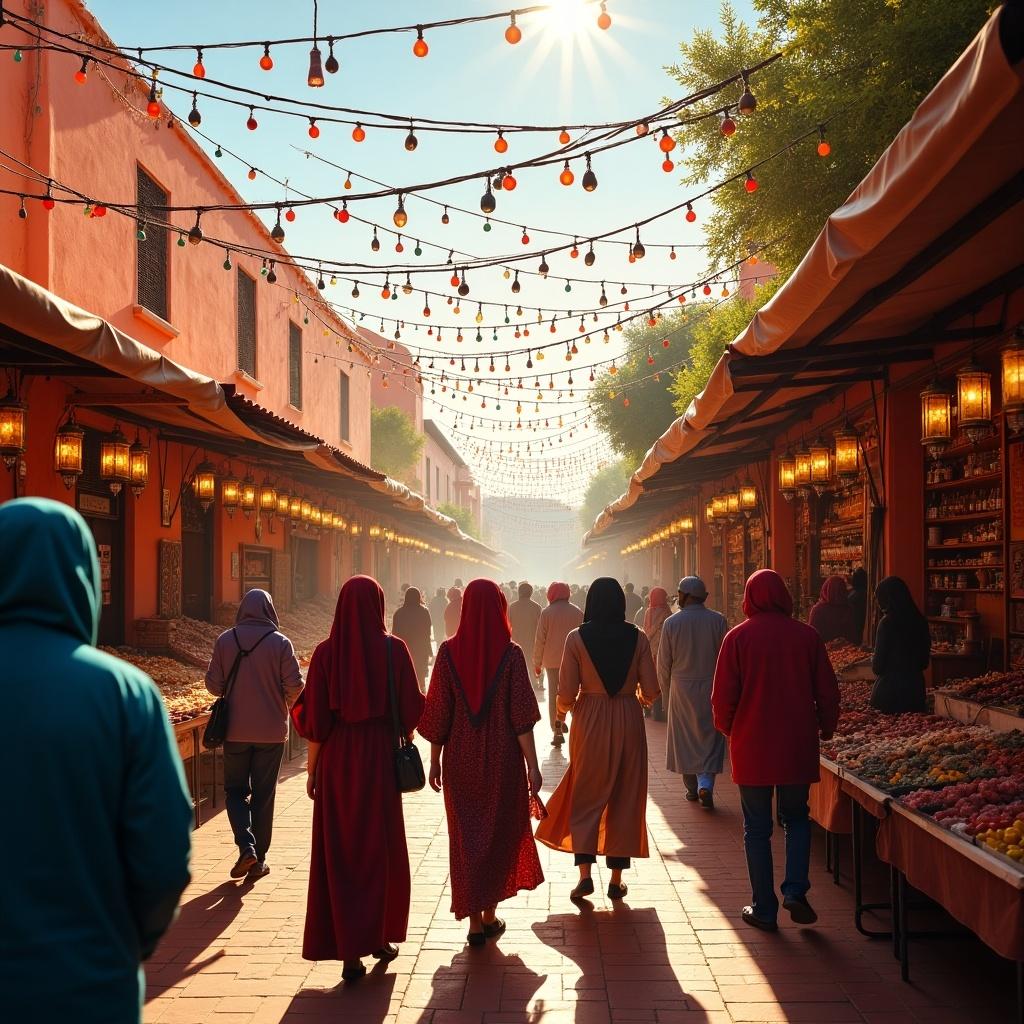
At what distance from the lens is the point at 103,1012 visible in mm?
2141

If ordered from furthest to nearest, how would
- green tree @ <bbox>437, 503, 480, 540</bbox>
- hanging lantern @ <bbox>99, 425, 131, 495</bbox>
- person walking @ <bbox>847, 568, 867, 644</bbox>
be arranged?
green tree @ <bbox>437, 503, 480, 540</bbox> < person walking @ <bbox>847, 568, 867, 644</bbox> < hanging lantern @ <bbox>99, 425, 131, 495</bbox>

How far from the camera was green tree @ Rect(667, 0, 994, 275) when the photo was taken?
9.21 meters

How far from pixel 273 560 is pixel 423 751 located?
19.6 ft

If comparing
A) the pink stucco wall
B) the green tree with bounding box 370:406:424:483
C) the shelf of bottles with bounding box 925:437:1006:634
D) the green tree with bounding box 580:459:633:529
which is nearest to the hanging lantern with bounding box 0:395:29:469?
the pink stucco wall

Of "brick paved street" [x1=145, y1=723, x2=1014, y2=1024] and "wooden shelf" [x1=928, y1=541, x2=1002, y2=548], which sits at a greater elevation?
"wooden shelf" [x1=928, y1=541, x2=1002, y2=548]

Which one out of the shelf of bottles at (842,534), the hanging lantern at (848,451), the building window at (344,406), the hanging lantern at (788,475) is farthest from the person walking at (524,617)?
the building window at (344,406)

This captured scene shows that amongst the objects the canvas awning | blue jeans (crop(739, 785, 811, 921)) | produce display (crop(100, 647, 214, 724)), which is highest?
the canvas awning

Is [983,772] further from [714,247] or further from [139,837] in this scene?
[714,247]

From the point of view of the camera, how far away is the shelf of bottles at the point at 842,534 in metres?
10.8

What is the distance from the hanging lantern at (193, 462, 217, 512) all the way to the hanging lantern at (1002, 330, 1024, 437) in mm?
9078

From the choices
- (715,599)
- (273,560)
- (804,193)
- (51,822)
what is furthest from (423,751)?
(715,599)

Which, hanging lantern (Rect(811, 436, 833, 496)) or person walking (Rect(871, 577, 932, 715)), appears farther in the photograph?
hanging lantern (Rect(811, 436, 833, 496))

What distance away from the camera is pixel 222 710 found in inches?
248

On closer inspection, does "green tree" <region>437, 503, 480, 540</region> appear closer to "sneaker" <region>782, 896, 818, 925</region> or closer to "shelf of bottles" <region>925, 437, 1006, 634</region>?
"shelf of bottles" <region>925, 437, 1006, 634</region>
